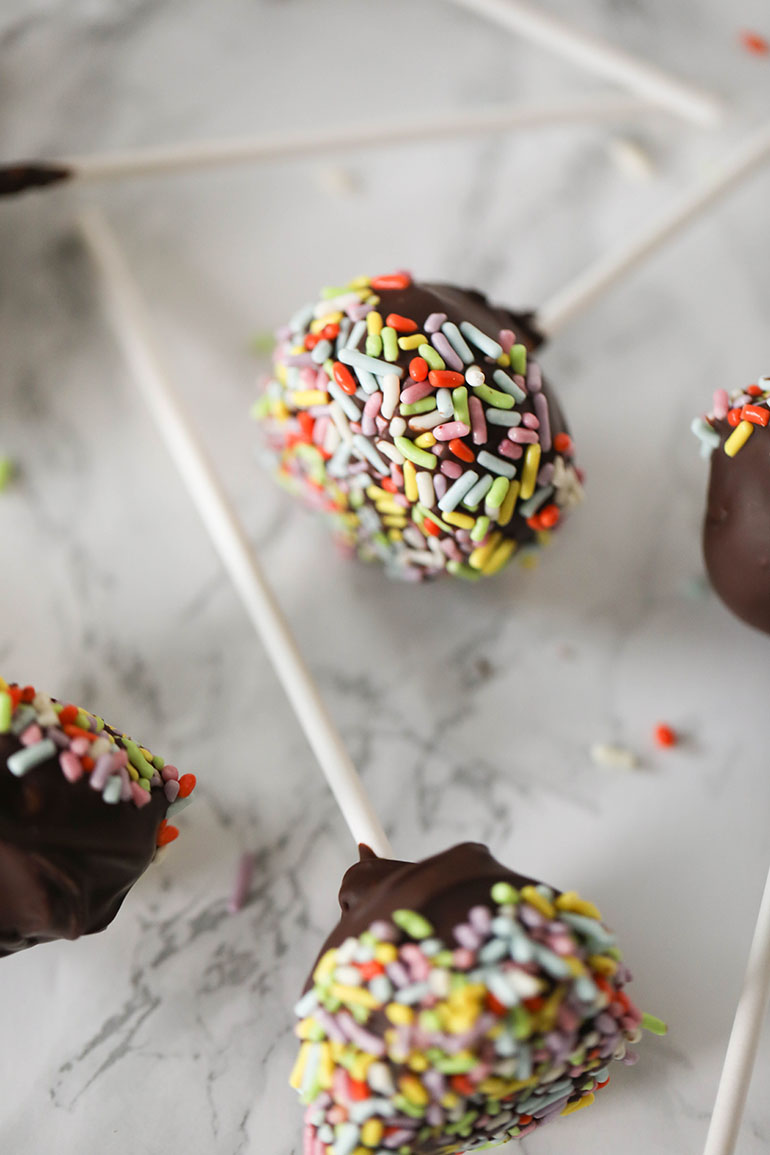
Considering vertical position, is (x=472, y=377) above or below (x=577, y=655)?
above

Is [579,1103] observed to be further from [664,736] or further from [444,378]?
[444,378]

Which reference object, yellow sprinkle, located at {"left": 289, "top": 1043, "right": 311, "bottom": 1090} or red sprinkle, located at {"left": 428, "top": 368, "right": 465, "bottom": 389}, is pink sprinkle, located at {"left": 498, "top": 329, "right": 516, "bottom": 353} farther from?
yellow sprinkle, located at {"left": 289, "top": 1043, "right": 311, "bottom": 1090}

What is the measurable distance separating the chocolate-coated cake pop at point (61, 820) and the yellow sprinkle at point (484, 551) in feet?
1.24

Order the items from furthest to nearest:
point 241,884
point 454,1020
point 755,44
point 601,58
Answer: point 755,44, point 601,58, point 241,884, point 454,1020

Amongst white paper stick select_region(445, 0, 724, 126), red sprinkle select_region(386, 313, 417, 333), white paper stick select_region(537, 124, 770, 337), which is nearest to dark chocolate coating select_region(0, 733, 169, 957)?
red sprinkle select_region(386, 313, 417, 333)

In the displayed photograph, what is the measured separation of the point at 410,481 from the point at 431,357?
12cm

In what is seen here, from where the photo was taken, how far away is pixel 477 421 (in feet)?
3.13

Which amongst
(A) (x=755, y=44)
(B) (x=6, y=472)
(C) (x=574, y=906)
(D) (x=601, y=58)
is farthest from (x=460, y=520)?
(A) (x=755, y=44)

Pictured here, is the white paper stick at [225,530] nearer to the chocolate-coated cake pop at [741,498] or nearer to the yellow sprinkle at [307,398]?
the yellow sprinkle at [307,398]

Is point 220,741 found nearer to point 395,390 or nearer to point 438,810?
point 438,810

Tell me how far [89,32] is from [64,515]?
75 centimetres

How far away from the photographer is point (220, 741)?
3.85 feet

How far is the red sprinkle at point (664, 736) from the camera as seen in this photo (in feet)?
3.90

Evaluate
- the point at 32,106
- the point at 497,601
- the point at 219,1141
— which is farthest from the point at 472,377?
the point at 32,106
